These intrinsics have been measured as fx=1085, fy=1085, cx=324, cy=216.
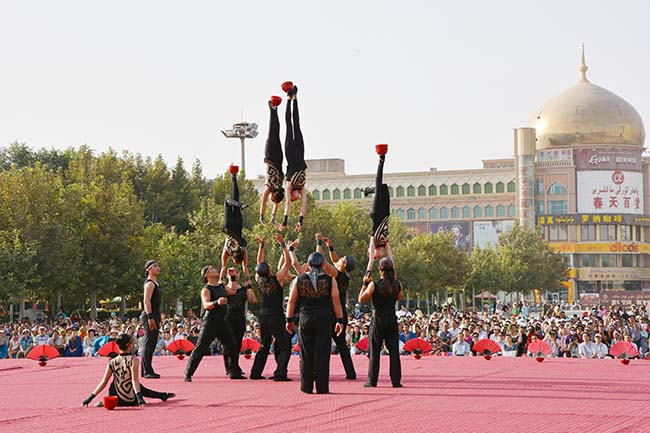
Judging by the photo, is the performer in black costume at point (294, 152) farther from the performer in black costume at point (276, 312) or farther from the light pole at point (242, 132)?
the light pole at point (242, 132)

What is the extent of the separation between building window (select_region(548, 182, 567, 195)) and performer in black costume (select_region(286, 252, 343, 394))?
354 ft

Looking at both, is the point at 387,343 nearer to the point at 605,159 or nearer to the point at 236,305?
the point at 236,305

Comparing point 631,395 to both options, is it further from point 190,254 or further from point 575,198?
point 575,198

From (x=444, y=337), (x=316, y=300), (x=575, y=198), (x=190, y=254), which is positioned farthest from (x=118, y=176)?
(x=575, y=198)

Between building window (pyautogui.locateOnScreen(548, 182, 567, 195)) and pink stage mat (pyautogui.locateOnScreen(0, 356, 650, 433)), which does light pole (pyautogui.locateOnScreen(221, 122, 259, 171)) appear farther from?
pink stage mat (pyautogui.locateOnScreen(0, 356, 650, 433))

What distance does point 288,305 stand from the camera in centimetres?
1616

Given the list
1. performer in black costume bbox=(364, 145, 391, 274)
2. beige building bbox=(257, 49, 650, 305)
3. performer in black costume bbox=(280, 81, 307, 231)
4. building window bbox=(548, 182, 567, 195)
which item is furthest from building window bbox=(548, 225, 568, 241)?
performer in black costume bbox=(280, 81, 307, 231)

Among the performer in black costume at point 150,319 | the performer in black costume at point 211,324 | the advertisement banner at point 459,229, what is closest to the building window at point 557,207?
the advertisement banner at point 459,229

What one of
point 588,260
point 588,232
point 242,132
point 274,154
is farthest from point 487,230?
point 274,154

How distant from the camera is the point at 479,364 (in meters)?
21.4

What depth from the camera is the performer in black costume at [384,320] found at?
16.8 meters

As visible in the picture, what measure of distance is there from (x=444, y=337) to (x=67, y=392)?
1474 centimetres

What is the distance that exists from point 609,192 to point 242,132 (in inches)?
2152

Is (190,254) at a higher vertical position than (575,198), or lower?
lower
